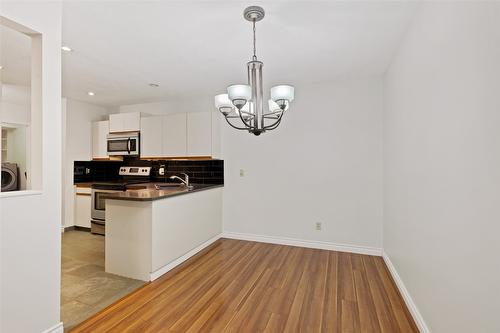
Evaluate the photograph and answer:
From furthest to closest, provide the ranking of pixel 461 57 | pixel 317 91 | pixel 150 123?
1. pixel 150 123
2. pixel 317 91
3. pixel 461 57

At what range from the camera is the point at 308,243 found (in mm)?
3666

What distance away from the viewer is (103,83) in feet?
12.0

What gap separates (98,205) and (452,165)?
493 cm

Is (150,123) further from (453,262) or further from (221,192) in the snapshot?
(453,262)

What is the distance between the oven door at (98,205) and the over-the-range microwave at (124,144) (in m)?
Result: 0.78

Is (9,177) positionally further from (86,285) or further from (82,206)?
(86,285)

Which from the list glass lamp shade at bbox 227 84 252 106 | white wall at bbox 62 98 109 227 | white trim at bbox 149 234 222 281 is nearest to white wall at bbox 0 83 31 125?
white wall at bbox 62 98 109 227

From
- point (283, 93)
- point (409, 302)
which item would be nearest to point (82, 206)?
point (283, 93)

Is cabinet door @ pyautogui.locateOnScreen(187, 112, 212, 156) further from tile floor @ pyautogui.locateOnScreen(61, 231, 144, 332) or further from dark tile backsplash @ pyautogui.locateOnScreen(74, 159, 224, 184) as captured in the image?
tile floor @ pyautogui.locateOnScreen(61, 231, 144, 332)

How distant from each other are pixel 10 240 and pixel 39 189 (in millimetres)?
333

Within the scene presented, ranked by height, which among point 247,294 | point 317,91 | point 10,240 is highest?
point 317,91

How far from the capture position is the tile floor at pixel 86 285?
6.75 ft

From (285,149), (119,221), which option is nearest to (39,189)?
(119,221)

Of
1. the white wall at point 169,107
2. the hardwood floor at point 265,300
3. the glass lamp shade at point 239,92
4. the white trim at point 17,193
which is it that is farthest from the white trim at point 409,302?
the white wall at point 169,107
